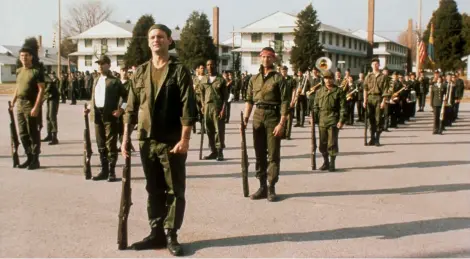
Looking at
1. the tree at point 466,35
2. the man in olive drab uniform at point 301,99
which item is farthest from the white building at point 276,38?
the man in olive drab uniform at point 301,99

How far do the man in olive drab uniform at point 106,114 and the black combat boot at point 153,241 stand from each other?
374 centimetres

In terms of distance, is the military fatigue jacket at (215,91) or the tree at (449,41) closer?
the military fatigue jacket at (215,91)

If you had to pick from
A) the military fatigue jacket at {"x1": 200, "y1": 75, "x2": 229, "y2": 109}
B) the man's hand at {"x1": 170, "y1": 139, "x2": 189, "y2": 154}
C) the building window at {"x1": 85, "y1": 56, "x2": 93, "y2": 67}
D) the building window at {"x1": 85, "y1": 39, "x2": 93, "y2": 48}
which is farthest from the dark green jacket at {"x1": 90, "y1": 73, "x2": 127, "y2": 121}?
the building window at {"x1": 85, "y1": 56, "x2": 93, "y2": 67}

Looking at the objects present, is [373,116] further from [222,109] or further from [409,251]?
[409,251]

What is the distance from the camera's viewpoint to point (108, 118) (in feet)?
30.9

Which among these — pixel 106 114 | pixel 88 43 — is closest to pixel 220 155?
pixel 106 114

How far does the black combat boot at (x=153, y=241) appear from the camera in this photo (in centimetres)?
566

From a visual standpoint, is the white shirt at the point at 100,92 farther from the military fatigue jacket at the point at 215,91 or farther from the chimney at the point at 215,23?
the chimney at the point at 215,23

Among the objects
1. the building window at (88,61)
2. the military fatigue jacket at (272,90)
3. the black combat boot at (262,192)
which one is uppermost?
the building window at (88,61)

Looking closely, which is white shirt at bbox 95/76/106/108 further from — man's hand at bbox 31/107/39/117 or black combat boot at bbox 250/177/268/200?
black combat boot at bbox 250/177/268/200

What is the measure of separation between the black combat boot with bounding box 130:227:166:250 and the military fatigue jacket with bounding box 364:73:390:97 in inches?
389

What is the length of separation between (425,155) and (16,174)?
876cm

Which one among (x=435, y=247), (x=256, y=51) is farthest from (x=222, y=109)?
(x=256, y=51)

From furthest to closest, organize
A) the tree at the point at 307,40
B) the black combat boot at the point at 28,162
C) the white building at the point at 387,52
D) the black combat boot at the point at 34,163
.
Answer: the white building at the point at 387,52, the tree at the point at 307,40, the black combat boot at the point at 28,162, the black combat boot at the point at 34,163
